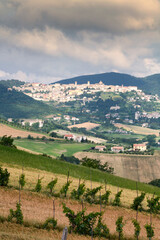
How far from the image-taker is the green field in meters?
166

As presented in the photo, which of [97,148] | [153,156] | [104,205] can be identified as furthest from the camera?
[97,148]

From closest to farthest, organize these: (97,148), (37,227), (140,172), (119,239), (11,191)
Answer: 1. (37,227)
2. (119,239)
3. (11,191)
4. (140,172)
5. (97,148)

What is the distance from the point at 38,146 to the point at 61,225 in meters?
155

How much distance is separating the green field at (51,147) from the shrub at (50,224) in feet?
462

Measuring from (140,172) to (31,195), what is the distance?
118m

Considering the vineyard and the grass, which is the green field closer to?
the grass

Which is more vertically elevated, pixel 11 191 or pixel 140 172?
pixel 11 191

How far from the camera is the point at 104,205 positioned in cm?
3294

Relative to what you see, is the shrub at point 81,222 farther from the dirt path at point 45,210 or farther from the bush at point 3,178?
the bush at point 3,178

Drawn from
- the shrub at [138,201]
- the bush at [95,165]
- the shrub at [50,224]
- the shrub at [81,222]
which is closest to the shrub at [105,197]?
the shrub at [138,201]

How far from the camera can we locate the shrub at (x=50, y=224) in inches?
826

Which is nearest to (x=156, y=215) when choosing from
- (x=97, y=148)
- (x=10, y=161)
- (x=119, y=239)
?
(x=119, y=239)

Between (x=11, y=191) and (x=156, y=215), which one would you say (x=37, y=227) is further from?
(x=156, y=215)

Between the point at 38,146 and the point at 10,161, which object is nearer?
Result: the point at 10,161
